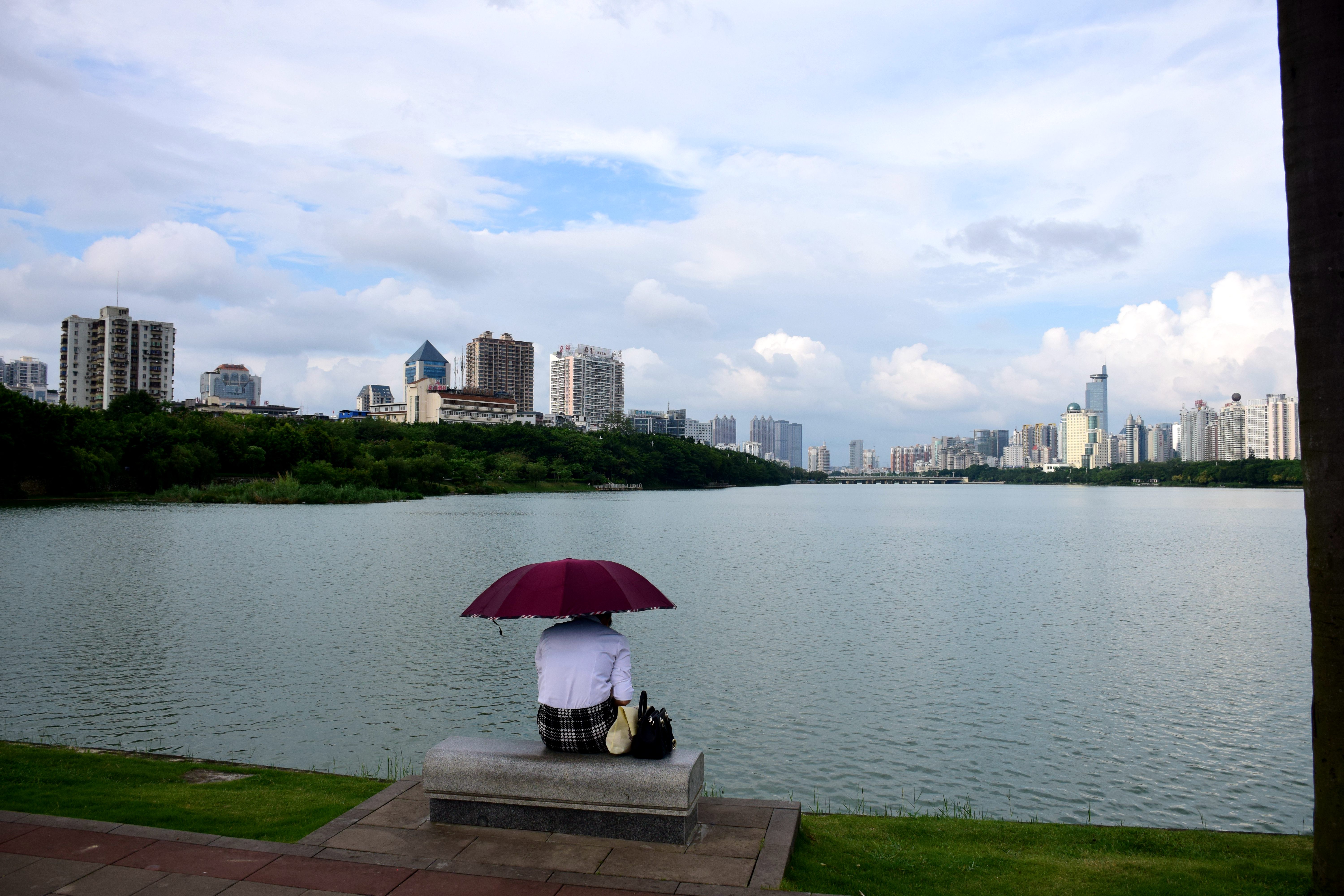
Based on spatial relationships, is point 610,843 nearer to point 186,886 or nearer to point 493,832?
point 493,832

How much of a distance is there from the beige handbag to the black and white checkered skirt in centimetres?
7

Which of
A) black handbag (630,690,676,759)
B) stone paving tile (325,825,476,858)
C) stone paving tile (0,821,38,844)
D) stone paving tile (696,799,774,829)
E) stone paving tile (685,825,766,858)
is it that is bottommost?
stone paving tile (696,799,774,829)

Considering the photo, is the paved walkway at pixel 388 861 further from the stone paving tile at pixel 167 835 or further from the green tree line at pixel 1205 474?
the green tree line at pixel 1205 474

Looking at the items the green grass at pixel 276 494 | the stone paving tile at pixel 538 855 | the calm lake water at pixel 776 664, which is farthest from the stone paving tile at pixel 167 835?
the green grass at pixel 276 494

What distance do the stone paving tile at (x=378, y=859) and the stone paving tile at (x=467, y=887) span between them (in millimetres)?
140

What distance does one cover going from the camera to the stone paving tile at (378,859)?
5160 mm

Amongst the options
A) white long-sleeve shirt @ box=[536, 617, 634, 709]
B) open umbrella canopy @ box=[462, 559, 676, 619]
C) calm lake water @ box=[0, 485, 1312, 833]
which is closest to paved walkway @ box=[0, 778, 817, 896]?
white long-sleeve shirt @ box=[536, 617, 634, 709]

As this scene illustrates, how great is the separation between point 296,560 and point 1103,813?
90.0ft

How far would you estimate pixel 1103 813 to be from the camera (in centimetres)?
962

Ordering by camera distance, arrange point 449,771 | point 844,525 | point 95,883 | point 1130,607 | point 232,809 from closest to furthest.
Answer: point 95,883 → point 449,771 → point 232,809 → point 1130,607 → point 844,525

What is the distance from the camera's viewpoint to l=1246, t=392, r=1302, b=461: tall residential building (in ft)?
615

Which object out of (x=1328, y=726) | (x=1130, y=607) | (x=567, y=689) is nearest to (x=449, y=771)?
(x=567, y=689)

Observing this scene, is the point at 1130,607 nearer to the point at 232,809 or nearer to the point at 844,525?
the point at 232,809

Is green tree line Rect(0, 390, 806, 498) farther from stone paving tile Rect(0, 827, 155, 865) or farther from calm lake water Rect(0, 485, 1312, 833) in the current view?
stone paving tile Rect(0, 827, 155, 865)
